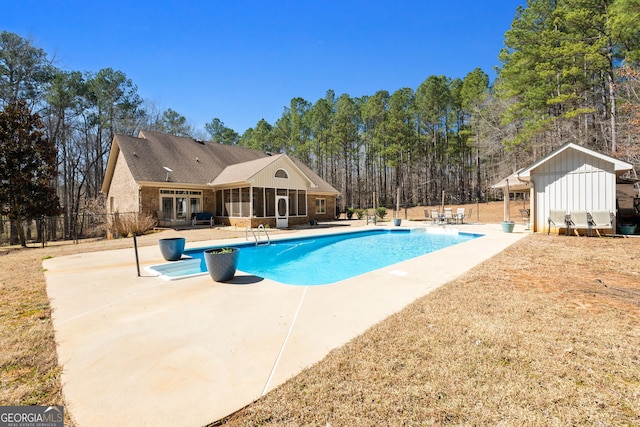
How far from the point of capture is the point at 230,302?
171 inches

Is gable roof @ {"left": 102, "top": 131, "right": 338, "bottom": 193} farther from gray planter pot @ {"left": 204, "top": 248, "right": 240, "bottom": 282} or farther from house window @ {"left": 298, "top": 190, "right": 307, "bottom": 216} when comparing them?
gray planter pot @ {"left": 204, "top": 248, "right": 240, "bottom": 282}

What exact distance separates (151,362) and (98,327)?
1.40m

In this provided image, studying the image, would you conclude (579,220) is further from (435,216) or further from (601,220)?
(435,216)

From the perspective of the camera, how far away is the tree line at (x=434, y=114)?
1580 cm

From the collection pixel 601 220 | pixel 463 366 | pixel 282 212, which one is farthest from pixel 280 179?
pixel 463 366

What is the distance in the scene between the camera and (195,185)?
18250 mm

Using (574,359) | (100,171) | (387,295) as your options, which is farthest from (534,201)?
(100,171)

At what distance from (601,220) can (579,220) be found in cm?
59

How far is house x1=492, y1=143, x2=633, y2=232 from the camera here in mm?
10430

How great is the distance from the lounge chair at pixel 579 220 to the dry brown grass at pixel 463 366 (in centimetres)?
766

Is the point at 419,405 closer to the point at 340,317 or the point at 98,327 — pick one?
the point at 340,317

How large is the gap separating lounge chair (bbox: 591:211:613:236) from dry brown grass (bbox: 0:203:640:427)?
7745 millimetres

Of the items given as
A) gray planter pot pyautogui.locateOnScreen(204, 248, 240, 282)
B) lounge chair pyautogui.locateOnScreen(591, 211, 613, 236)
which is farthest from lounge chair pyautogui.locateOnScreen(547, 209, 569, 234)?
gray planter pot pyautogui.locateOnScreen(204, 248, 240, 282)

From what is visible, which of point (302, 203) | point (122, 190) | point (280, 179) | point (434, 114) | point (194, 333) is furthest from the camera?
point (434, 114)
